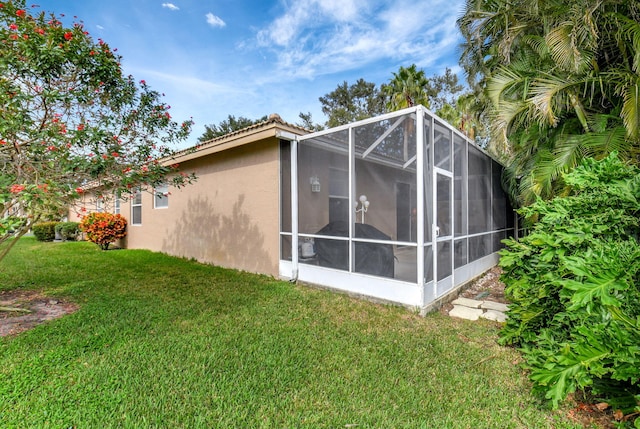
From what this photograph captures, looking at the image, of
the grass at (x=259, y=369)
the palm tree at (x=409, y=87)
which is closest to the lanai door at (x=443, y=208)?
the grass at (x=259, y=369)

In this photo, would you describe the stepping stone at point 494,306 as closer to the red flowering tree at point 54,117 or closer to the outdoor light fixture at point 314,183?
the outdoor light fixture at point 314,183

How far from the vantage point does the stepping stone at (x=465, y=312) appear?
4572 millimetres

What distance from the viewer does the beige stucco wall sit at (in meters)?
6.74

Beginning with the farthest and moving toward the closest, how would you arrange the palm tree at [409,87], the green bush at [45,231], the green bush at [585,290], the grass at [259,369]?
the green bush at [45,231] → the palm tree at [409,87] → the grass at [259,369] → the green bush at [585,290]

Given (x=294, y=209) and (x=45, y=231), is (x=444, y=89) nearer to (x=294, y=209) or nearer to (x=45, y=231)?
(x=294, y=209)

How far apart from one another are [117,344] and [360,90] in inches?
1083

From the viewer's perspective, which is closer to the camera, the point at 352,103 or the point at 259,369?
the point at 259,369

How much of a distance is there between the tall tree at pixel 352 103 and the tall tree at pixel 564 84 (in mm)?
19546

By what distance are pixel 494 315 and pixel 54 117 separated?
283 inches

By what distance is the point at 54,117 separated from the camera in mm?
4387

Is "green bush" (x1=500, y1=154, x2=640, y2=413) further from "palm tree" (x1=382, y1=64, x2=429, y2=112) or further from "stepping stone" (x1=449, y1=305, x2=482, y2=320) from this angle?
"palm tree" (x1=382, y1=64, x2=429, y2=112)

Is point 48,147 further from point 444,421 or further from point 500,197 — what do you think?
point 500,197

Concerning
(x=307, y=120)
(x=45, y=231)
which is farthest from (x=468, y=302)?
(x=307, y=120)

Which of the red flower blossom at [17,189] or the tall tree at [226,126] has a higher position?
the tall tree at [226,126]
